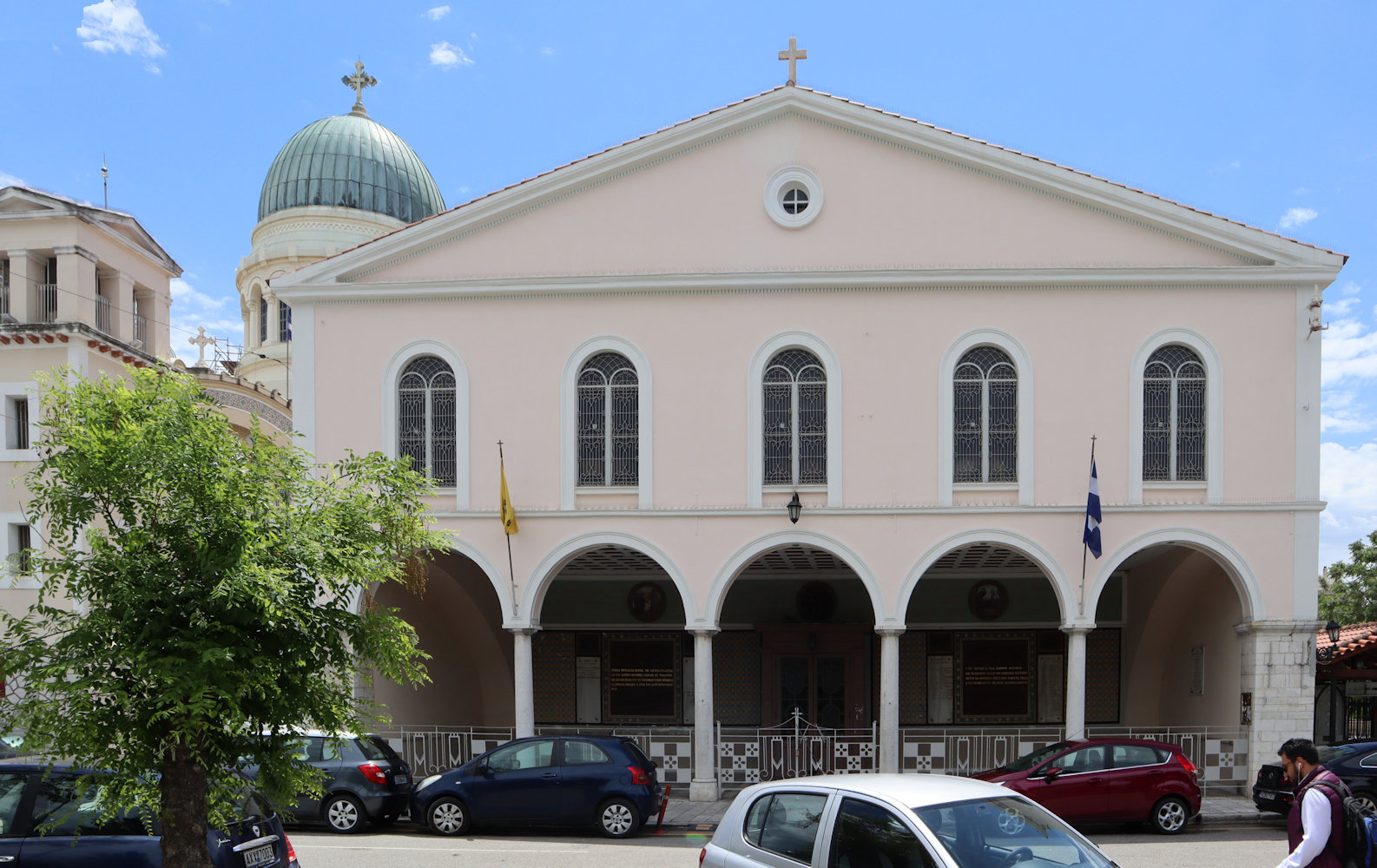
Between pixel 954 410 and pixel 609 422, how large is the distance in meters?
5.27

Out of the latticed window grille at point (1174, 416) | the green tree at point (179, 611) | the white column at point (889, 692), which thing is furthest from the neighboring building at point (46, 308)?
the latticed window grille at point (1174, 416)

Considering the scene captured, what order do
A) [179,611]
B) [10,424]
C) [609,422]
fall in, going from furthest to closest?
[10,424], [609,422], [179,611]

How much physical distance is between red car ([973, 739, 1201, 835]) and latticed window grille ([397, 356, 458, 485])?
9192 millimetres

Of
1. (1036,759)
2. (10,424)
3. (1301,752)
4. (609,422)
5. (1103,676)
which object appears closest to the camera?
(1301,752)

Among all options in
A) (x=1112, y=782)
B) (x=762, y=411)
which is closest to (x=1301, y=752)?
(x=1112, y=782)

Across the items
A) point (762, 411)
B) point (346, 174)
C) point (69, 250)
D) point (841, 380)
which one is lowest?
point (762, 411)

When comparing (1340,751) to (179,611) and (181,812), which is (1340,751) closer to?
(181,812)

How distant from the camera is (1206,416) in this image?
16438mm

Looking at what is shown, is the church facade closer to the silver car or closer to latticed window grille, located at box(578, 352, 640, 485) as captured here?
latticed window grille, located at box(578, 352, 640, 485)

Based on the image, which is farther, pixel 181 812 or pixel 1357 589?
pixel 1357 589

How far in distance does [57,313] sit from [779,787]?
803 inches

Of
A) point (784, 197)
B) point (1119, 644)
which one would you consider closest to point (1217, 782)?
point (1119, 644)

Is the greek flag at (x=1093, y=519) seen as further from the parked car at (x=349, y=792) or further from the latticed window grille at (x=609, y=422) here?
the parked car at (x=349, y=792)

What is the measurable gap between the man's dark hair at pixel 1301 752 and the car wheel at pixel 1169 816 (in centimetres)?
741
